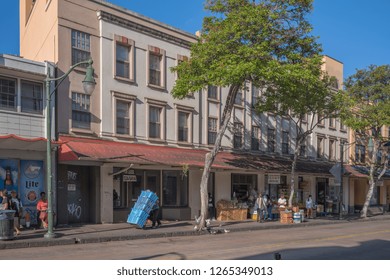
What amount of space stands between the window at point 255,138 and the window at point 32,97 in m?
16.4

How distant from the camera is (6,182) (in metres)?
20.4

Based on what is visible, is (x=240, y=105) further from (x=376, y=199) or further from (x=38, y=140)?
(x=376, y=199)

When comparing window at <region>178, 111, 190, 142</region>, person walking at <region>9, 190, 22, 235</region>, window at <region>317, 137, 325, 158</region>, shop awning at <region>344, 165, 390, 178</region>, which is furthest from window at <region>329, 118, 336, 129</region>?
person walking at <region>9, 190, 22, 235</region>

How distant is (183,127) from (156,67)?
3.86m

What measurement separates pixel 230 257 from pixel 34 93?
12686 mm

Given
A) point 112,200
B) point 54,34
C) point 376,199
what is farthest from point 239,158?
point 376,199

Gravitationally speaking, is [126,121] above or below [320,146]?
above

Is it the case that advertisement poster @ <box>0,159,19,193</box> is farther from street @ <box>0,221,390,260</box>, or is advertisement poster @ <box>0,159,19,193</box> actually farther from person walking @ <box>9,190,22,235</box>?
street @ <box>0,221,390,260</box>

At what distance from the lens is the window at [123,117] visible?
2512 cm

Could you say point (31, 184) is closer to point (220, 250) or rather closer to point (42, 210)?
point (42, 210)

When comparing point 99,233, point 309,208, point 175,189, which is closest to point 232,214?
point 175,189

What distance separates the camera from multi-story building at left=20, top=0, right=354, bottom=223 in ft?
74.9

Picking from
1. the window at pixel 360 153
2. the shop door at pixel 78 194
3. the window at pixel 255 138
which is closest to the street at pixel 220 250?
the shop door at pixel 78 194

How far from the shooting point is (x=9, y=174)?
20453 mm
